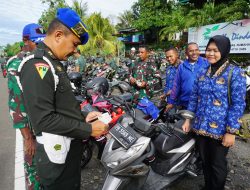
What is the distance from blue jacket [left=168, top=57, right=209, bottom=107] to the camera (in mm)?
3477

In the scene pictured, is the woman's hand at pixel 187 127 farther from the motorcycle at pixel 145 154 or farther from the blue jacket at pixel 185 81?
the blue jacket at pixel 185 81

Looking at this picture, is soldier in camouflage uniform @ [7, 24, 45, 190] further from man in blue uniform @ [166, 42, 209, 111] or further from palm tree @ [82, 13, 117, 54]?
palm tree @ [82, 13, 117, 54]

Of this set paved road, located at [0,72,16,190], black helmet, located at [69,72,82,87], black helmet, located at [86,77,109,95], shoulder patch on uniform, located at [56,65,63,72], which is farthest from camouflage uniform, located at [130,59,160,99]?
shoulder patch on uniform, located at [56,65,63,72]

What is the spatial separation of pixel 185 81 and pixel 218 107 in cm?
124

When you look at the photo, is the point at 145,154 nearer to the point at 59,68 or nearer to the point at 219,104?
the point at 219,104

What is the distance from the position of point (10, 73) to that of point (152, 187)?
5.91ft

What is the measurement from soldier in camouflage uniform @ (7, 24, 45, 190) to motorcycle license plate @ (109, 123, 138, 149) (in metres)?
0.82

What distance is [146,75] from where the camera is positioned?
4.58 meters

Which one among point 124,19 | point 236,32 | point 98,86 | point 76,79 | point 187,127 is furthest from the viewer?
point 124,19

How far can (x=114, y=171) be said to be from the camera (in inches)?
76.7

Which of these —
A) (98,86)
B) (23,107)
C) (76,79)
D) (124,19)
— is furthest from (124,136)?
(124,19)

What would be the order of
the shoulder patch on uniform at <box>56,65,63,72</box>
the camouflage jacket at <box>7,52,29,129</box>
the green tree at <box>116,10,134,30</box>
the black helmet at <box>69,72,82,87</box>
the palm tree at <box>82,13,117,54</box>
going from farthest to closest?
the green tree at <box>116,10,134,30</box>
the palm tree at <box>82,13,117,54</box>
the black helmet at <box>69,72,82,87</box>
the camouflage jacket at <box>7,52,29,129</box>
the shoulder patch on uniform at <box>56,65,63,72</box>

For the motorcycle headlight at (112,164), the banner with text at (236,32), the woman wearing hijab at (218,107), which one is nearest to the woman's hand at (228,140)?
the woman wearing hijab at (218,107)

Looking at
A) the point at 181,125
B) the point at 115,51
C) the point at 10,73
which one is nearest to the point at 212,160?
the point at 181,125
